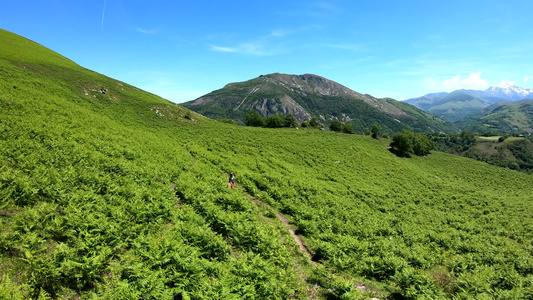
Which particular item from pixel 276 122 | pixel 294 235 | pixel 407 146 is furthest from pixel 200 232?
pixel 276 122

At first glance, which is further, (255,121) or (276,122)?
(255,121)

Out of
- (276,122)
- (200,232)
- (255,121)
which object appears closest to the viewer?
(200,232)

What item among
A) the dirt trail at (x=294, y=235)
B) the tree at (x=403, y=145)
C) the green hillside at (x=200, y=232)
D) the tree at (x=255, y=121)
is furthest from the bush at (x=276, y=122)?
the dirt trail at (x=294, y=235)

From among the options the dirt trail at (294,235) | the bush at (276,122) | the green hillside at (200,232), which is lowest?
the dirt trail at (294,235)

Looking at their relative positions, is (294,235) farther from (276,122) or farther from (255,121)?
(255,121)

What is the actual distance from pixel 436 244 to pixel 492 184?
6532 cm

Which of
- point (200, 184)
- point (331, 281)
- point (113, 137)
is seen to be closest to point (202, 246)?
point (331, 281)

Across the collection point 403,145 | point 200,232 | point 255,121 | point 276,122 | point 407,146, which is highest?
point 255,121

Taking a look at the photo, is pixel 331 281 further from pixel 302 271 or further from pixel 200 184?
pixel 200 184

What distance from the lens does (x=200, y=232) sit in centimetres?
1107

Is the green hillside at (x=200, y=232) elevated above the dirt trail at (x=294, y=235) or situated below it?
above

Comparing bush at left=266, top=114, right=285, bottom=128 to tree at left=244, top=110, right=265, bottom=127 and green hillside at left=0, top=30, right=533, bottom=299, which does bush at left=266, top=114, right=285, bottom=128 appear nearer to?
tree at left=244, top=110, right=265, bottom=127

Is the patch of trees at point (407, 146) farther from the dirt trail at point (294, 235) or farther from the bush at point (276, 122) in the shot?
the dirt trail at point (294, 235)

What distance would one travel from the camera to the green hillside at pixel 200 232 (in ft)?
25.1
